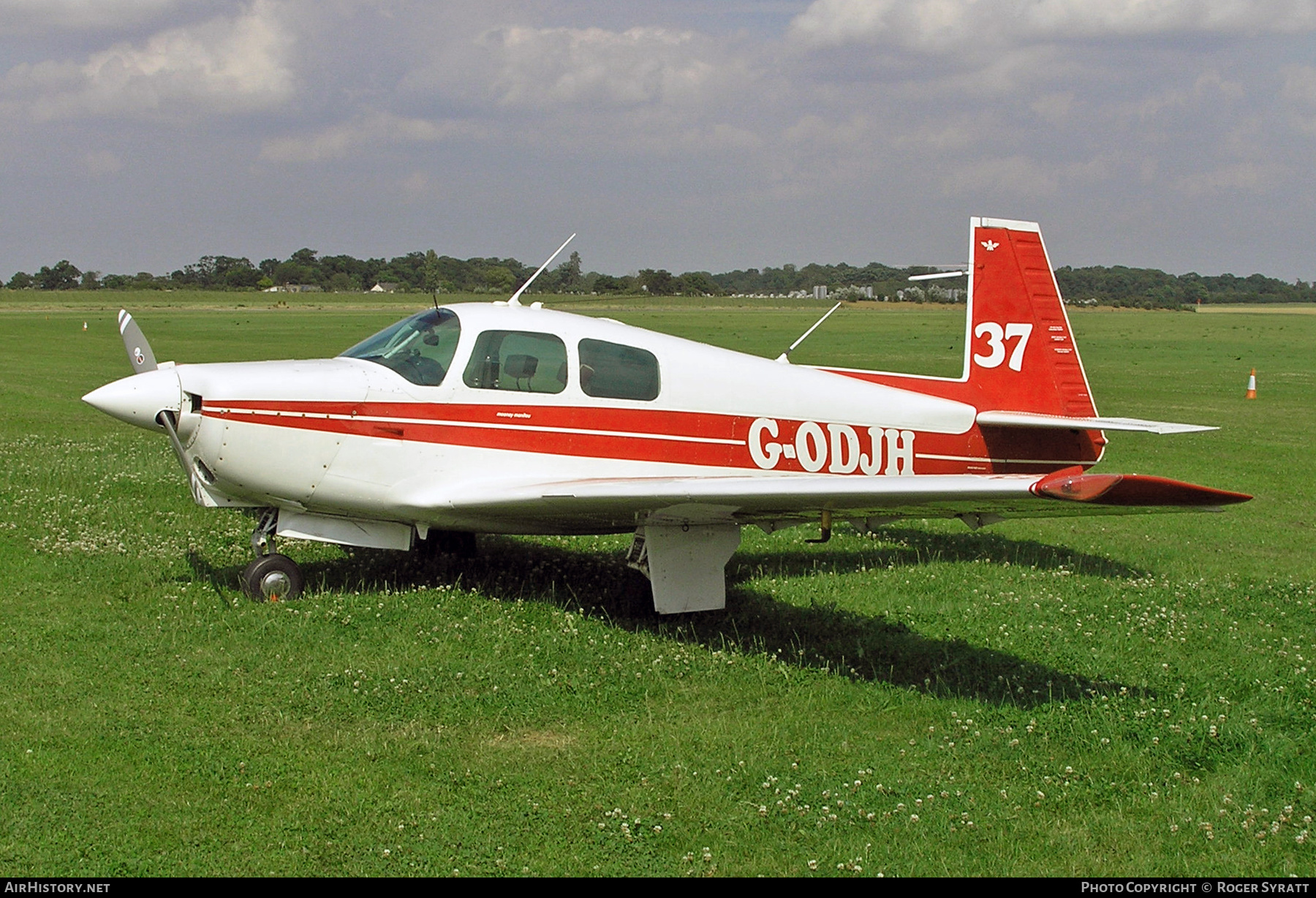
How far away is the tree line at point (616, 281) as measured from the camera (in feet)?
41.0

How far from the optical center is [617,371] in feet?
27.1

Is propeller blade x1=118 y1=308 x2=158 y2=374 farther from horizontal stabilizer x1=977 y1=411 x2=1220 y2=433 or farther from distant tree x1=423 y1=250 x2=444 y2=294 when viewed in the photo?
horizontal stabilizer x1=977 y1=411 x2=1220 y2=433

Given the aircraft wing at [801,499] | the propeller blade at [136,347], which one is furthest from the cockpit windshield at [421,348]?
the propeller blade at [136,347]

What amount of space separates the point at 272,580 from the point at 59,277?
145 meters

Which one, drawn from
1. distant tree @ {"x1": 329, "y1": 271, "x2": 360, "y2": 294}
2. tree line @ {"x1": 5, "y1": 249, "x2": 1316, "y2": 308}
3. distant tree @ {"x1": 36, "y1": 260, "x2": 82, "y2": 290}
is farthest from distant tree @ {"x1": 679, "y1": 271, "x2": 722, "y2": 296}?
distant tree @ {"x1": 36, "y1": 260, "x2": 82, "y2": 290}

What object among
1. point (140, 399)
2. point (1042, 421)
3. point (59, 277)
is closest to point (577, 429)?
point (140, 399)

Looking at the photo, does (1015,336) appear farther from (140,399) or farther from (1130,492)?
(140,399)

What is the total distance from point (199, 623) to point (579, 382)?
2861mm

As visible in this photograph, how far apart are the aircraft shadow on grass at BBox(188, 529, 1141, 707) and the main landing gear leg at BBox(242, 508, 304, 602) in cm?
33

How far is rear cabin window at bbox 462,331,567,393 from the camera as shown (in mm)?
8000

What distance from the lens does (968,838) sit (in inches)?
194

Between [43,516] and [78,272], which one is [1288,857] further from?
[78,272]

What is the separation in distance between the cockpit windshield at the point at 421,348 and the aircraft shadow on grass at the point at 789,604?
1.58 metres

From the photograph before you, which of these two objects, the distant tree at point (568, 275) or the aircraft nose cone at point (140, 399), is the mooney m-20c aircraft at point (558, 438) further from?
the distant tree at point (568, 275)
